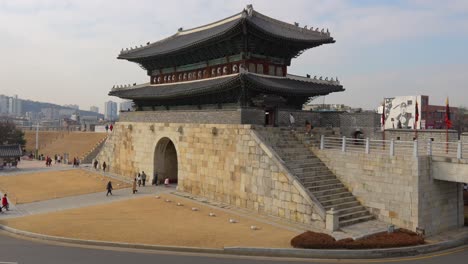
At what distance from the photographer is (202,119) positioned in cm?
2697

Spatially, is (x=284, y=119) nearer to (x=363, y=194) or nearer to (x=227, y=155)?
(x=227, y=155)

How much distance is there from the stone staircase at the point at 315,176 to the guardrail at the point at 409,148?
1480mm

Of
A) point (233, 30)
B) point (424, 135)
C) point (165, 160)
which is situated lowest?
point (165, 160)

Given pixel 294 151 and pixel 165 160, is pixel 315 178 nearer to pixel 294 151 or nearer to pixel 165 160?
pixel 294 151

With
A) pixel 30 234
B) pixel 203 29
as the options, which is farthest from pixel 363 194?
pixel 203 29

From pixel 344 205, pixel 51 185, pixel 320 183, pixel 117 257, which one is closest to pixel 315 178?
pixel 320 183

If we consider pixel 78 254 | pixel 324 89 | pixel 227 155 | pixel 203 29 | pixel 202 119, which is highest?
pixel 203 29

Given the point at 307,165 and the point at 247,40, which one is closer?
the point at 307,165

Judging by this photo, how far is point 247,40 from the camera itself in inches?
1019

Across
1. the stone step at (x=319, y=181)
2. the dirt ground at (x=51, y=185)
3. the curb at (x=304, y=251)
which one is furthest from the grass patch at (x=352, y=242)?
the dirt ground at (x=51, y=185)

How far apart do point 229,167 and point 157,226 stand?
6.73 m

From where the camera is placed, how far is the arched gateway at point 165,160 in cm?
3183

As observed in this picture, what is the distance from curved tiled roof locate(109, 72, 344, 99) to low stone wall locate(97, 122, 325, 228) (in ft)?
8.19

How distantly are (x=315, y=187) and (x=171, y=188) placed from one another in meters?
13.5
